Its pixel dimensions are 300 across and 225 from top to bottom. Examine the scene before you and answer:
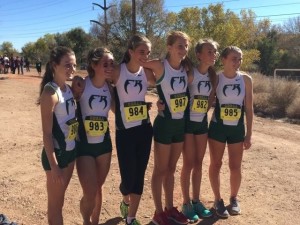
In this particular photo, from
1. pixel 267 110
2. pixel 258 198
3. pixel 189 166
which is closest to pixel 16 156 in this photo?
pixel 189 166

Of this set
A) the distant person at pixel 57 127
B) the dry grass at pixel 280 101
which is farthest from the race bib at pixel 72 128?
the dry grass at pixel 280 101

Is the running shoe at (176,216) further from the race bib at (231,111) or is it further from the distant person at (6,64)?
the distant person at (6,64)

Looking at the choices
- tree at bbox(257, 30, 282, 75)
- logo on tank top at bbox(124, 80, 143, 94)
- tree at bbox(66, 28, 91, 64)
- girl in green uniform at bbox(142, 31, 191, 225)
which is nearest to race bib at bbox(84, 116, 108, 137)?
logo on tank top at bbox(124, 80, 143, 94)

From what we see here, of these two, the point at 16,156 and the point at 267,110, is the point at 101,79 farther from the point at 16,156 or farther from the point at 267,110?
the point at 267,110

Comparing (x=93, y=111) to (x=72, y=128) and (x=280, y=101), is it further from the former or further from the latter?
(x=280, y=101)

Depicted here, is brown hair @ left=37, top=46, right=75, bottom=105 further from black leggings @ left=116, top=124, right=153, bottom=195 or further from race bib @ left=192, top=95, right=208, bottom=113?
race bib @ left=192, top=95, right=208, bottom=113

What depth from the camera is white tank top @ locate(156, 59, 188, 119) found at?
404 cm

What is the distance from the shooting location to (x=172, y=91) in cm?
405

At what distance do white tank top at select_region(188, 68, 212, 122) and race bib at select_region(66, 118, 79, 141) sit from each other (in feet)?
4.68

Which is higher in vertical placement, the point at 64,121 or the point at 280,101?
the point at 64,121

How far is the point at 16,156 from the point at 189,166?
154 inches

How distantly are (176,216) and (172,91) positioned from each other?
4.68 feet

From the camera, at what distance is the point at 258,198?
17.1 feet

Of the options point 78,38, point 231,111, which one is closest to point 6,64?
point 78,38
